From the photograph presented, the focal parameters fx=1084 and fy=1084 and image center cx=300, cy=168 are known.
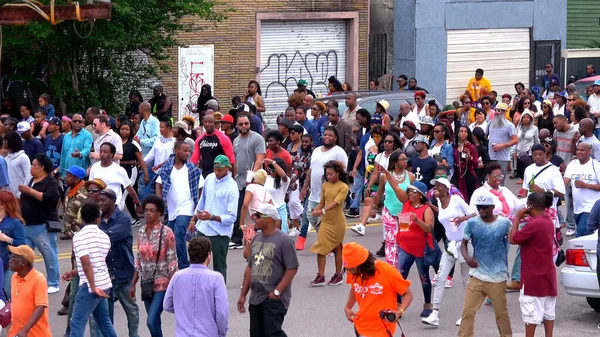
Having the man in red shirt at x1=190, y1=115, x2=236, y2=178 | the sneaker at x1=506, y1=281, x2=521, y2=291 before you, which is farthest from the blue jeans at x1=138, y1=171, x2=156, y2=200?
the sneaker at x1=506, y1=281, x2=521, y2=291

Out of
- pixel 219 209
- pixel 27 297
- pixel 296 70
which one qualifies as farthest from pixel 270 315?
pixel 296 70

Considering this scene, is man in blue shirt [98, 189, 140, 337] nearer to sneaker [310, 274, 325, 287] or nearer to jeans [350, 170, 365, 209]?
sneaker [310, 274, 325, 287]

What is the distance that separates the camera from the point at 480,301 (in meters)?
10.3

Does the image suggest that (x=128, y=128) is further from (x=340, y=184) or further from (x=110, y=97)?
(x=110, y=97)

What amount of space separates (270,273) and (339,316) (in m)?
2.53

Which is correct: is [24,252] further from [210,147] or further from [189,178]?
[210,147]

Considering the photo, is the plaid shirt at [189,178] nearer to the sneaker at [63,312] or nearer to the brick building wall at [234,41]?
the sneaker at [63,312]

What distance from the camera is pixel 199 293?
8492mm

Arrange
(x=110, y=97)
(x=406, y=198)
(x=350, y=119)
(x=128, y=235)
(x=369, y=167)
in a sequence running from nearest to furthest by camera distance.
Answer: (x=128, y=235)
(x=406, y=198)
(x=369, y=167)
(x=350, y=119)
(x=110, y=97)

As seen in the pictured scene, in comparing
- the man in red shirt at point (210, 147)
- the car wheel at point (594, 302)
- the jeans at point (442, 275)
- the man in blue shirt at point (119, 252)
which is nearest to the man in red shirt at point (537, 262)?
the jeans at point (442, 275)

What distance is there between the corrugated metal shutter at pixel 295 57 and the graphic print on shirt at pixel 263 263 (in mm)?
18188

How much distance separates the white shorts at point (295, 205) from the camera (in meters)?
15.7

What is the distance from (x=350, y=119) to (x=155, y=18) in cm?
526

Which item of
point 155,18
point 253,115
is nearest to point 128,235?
point 253,115
